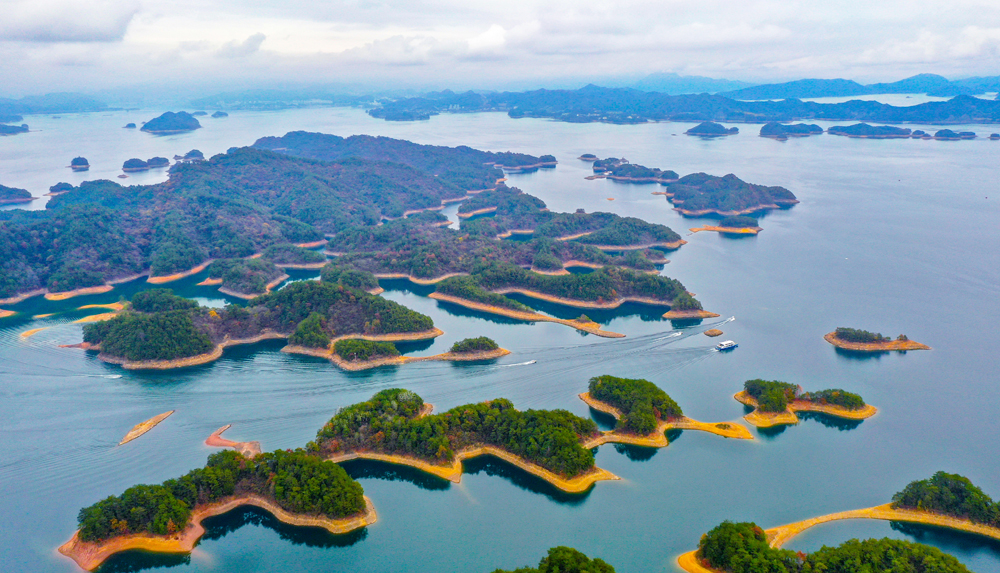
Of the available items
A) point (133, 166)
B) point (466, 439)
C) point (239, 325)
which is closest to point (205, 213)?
point (239, 325)

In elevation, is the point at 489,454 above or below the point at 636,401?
below

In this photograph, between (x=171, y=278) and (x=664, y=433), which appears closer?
(x=664, y=433)

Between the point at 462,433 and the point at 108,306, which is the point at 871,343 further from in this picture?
the point at 108,306

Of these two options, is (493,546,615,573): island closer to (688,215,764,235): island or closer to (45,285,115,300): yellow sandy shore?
(45,285,115,300): yellow sandy shore

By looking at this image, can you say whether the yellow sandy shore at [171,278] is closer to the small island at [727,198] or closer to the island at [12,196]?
the island at [12,196]

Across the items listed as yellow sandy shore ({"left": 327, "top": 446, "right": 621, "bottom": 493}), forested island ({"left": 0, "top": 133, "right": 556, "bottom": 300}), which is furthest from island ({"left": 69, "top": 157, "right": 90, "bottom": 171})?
yellow sandy shore ({"left": 327, "top": 446, "right": 621, "bottom": 493})
